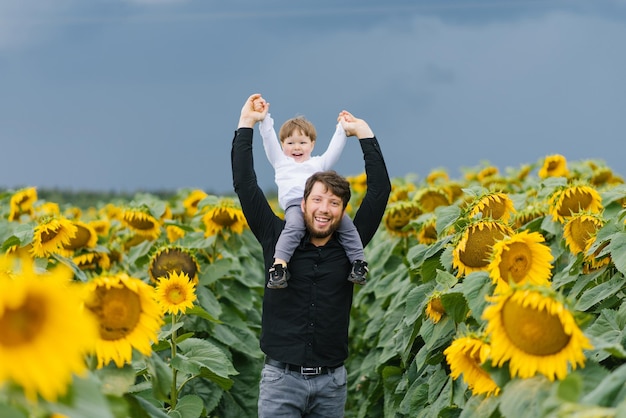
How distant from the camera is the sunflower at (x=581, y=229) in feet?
15.4

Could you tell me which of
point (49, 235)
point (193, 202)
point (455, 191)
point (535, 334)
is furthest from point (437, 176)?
point (535, 334)

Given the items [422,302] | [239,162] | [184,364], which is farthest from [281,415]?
[239,162]

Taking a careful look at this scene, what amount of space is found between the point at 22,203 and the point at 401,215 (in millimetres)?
3477

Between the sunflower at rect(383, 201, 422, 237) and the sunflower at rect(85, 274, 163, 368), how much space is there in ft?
15.6

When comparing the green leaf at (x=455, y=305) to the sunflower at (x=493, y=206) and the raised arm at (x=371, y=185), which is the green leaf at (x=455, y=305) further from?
the raised arm at (x=371, y=185)

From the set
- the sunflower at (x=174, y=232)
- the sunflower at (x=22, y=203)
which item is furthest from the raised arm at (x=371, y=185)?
the sunflower at (x=22, y=203)

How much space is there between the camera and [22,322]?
6.26 ft

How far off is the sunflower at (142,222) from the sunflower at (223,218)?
1.52ft

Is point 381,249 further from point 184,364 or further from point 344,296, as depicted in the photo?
point 184,364

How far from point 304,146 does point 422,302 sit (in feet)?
3.88

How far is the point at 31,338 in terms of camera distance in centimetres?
190

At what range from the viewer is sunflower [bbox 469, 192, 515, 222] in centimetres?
Result: 459

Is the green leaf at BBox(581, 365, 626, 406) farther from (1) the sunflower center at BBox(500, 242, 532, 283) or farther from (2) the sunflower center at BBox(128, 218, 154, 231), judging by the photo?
(2) the sunflower center at BBox(128, 218, 154, 231)

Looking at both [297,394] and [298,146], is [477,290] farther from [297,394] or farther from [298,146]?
[298,146]
